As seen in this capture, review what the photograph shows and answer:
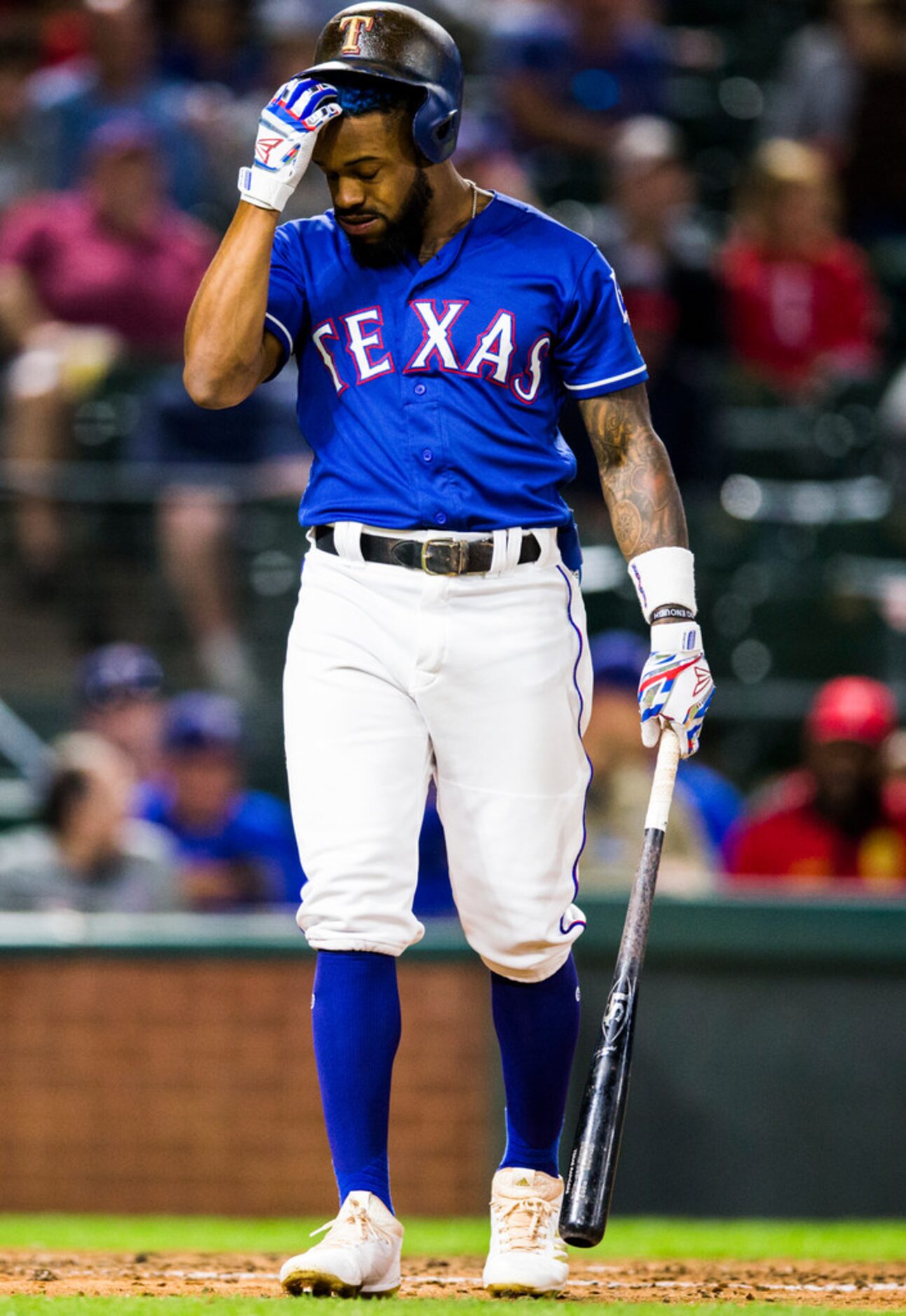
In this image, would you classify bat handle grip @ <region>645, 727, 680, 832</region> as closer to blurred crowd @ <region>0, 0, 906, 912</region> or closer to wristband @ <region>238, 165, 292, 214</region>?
wristband @ <region>238, 165, 292, 214</region>

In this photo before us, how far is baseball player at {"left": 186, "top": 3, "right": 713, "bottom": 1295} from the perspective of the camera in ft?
11.3

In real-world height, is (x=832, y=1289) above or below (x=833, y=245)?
below

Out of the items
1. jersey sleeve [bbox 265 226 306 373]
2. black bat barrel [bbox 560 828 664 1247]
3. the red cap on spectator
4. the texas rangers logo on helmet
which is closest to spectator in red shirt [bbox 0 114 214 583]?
the red cap on spectator

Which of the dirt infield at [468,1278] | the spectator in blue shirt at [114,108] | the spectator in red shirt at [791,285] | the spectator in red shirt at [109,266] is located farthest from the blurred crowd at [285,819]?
the spectator in blue shirt at [114,108]

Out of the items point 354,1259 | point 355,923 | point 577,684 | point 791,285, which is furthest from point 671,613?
point 791,285

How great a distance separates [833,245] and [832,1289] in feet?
21.0

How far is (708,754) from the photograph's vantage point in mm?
7445

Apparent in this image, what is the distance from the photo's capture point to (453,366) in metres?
3.53

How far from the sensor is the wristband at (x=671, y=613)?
11.9 feet

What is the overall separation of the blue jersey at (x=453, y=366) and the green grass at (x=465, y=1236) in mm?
1769

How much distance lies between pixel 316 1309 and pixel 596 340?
64.7 inches

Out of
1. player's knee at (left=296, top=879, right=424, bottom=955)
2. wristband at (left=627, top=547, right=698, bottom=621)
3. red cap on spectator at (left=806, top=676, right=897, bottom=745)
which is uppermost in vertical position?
wristband at (left=627, top=547, right=698, bottom=621)

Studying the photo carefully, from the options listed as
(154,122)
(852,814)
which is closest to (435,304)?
(852,814)

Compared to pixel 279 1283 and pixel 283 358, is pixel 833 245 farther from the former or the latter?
pixel 279 1283
